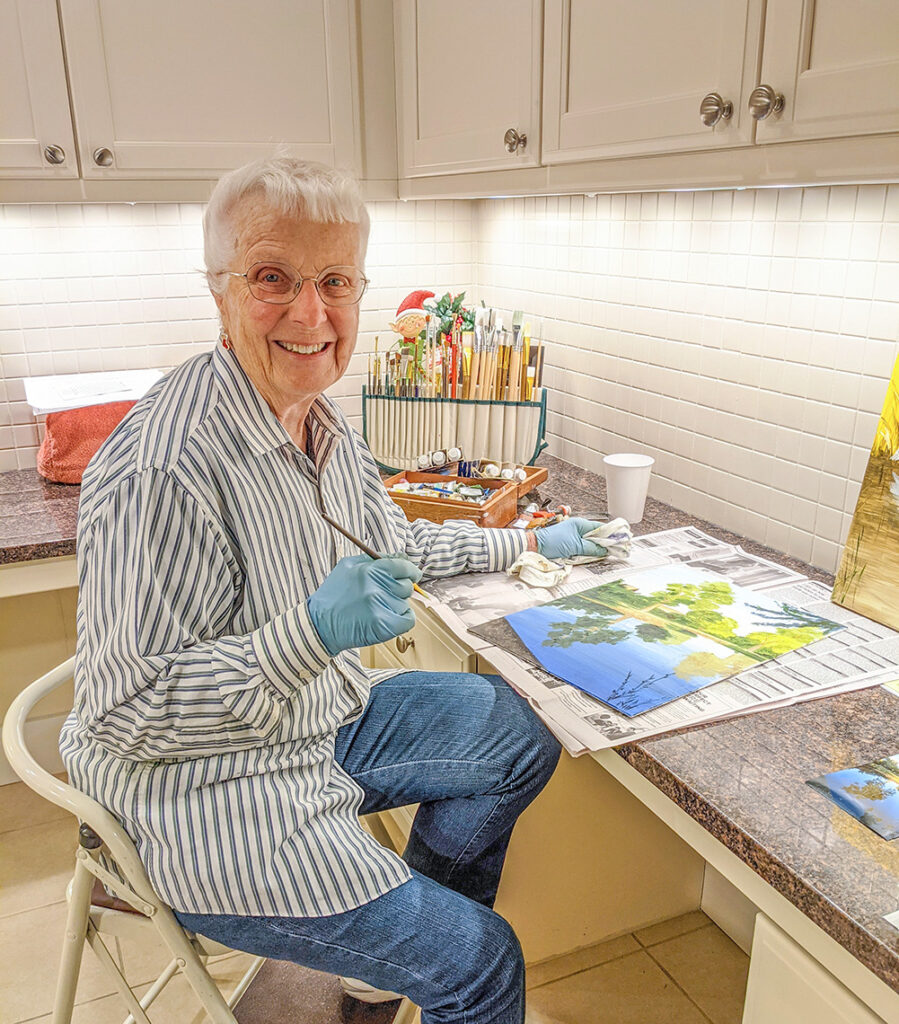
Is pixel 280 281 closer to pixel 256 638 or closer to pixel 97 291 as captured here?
pixel 256 638

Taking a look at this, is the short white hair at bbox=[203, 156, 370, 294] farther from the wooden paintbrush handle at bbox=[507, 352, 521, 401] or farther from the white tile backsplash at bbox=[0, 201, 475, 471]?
the white tile backsplash at bbox=[0, 201, 475, 471]

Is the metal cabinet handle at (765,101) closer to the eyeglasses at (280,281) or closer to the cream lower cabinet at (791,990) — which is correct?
the eyeglasses at (280,281)

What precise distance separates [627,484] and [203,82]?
4.14 feet

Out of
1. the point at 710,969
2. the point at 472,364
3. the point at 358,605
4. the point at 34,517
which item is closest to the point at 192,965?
the point at 358,605

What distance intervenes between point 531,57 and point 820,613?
3.52 ft

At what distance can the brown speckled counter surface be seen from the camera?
1.92 metres

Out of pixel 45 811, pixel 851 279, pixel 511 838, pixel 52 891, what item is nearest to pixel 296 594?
pixel 511 838

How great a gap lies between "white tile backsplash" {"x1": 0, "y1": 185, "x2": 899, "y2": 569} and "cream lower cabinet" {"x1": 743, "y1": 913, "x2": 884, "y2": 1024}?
80cm

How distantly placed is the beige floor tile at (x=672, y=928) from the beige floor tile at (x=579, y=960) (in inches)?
1.0

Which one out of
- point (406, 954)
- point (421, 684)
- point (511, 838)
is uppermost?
point (421, 684)

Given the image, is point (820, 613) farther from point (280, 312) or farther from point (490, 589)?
point (280, 312)

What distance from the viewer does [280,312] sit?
48.1 inches

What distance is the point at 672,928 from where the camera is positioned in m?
1.92

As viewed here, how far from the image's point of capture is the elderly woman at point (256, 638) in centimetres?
107
